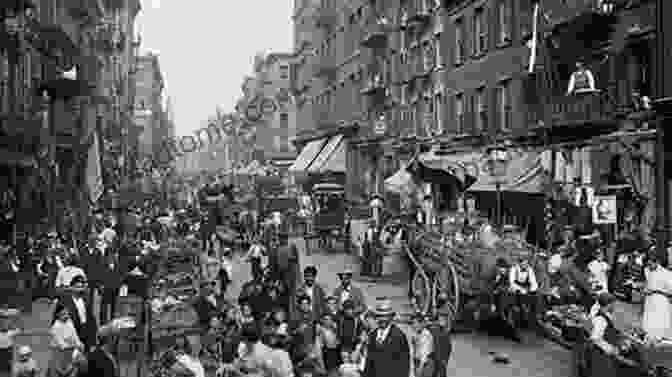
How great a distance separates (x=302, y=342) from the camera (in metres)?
9.76

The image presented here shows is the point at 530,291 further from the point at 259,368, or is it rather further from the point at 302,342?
the point at 259,368

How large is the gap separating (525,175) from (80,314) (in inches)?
667

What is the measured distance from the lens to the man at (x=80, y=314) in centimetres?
1037

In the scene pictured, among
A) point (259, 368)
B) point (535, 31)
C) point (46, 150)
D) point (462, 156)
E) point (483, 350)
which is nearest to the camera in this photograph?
point (259, 368)

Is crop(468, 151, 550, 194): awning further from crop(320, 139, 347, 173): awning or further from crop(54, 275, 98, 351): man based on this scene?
crop(320, 139, 347, 173): awning

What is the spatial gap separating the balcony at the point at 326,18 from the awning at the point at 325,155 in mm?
7900

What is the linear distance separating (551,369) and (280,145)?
76.9 m

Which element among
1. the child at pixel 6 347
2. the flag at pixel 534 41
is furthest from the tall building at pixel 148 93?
the child at pixel 6 347

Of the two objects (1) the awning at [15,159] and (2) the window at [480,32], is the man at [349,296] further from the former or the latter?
(2) the window at [480,32]

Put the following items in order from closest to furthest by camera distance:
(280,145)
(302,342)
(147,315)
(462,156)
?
(302,342)
(147,315)
(462,156)
(280,145)

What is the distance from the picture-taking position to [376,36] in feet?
138

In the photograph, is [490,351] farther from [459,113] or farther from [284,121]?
[284,121]

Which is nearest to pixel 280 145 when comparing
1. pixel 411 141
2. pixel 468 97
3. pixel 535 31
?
pixel 411 141

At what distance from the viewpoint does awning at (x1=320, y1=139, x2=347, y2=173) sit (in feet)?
167
